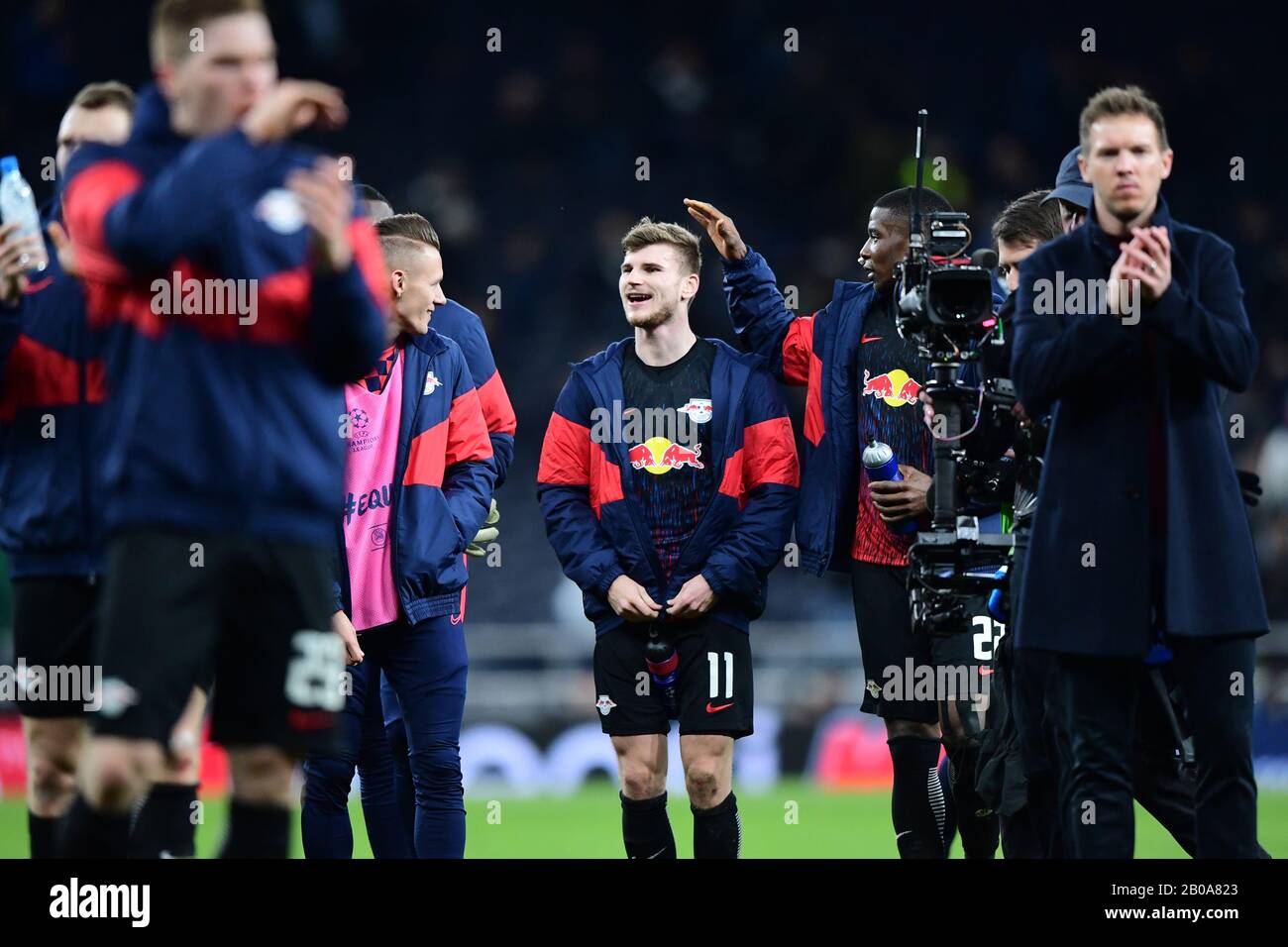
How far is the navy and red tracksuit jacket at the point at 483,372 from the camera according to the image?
7.00 metres

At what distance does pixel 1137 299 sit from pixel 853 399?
6.70 feet

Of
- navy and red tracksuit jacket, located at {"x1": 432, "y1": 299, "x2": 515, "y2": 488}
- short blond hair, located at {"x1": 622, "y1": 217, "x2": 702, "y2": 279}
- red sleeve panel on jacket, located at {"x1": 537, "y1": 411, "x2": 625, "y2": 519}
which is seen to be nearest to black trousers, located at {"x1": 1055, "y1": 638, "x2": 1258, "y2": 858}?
red sleeve panel on jacket, located at {"x1": 537, "y1": 411, "x2": 625, "y2": 519}

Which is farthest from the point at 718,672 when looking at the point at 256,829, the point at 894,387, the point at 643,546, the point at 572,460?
the point at 256,829

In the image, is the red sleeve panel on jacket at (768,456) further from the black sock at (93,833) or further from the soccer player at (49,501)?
the black sock at (93,833)

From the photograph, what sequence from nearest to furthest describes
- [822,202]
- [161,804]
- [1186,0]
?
[161,804], [822,202], [1186,0]

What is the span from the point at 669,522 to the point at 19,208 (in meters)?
2.40

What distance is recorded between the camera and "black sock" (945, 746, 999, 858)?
20.7 ft

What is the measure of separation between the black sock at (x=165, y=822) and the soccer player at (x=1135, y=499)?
229 centimetres

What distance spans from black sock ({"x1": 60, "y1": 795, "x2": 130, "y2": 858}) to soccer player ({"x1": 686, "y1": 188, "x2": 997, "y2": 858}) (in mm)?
3101

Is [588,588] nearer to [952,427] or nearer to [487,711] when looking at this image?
[952,427]
